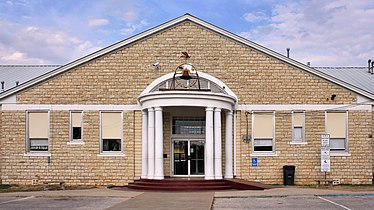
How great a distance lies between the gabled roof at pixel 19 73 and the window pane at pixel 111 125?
9095mm

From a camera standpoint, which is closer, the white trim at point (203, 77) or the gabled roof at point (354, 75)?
the white trim at point (203, 77)

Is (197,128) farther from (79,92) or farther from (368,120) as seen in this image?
(368,120)

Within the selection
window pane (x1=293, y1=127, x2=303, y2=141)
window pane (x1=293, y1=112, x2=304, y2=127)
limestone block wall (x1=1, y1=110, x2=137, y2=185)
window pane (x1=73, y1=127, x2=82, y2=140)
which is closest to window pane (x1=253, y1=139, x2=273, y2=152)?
window pane (x1=293, y1=127, x2=303, y2=141)

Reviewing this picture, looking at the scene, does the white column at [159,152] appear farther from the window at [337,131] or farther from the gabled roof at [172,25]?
the window at [337,131]

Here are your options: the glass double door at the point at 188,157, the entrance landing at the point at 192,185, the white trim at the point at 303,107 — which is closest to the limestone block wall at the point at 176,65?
the white trim at the point at 303,107

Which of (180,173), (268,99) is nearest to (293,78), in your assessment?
(268,99)

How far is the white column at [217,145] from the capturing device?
26.0 metres

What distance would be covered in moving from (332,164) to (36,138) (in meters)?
15.2

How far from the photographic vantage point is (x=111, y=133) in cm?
2808

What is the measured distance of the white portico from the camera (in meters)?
25.8

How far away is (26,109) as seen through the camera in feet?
92.5

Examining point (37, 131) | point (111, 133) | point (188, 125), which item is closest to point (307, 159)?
point (188, 125)

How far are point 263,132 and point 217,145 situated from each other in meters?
3.25

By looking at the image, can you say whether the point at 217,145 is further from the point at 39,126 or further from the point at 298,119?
the point at 39,126
